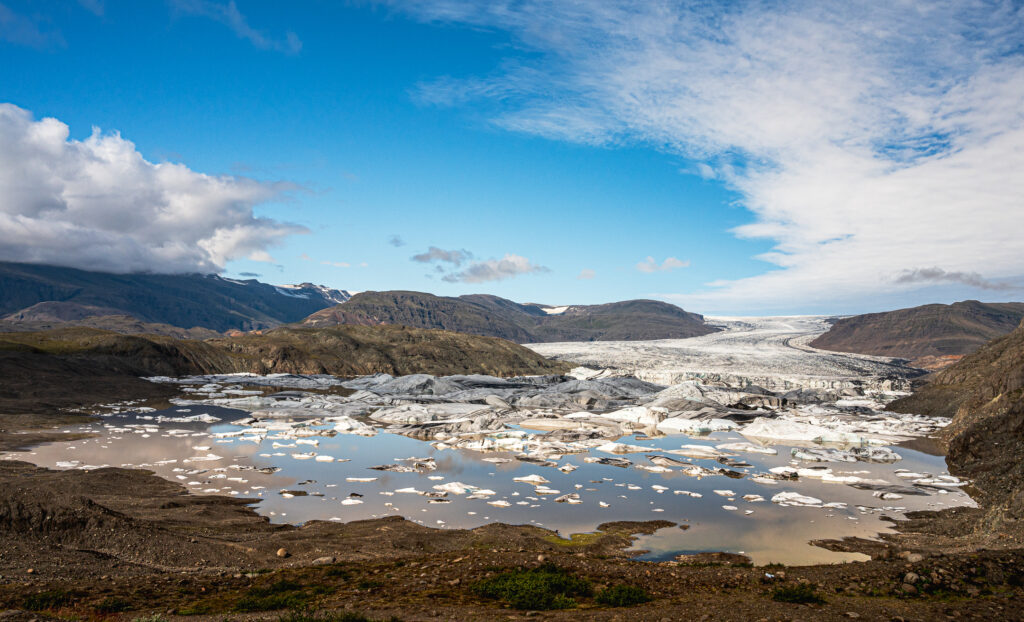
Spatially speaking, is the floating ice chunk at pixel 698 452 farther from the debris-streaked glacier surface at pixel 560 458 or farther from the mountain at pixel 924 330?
the mountain at pixel 924 330

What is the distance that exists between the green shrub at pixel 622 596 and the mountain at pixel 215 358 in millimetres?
51944

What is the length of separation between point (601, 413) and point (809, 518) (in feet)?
107

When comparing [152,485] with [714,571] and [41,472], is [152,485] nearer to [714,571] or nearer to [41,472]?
[41,472]

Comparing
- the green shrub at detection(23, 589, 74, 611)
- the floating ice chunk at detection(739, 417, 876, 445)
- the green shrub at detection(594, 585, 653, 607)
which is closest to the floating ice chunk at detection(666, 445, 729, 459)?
the floating ice chunk at detection(739, 417, 876, 445)

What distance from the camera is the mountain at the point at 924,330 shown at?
149000 millimetres

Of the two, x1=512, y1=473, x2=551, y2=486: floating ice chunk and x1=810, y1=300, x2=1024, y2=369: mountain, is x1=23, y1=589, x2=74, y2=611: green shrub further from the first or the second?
x1=810, y1=300, x2=1024, y2=369: mountain

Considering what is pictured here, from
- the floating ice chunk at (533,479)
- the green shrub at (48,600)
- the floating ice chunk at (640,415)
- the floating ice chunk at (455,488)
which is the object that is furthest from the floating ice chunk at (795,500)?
the floating ice chunk at (640,415)

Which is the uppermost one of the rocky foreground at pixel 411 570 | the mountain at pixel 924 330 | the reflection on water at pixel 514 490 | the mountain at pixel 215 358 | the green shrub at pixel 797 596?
the mountain at pixel 924 330

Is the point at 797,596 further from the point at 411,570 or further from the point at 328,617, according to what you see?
the point at 328,617

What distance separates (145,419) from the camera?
44.2 metres

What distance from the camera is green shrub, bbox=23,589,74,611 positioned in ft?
33.8

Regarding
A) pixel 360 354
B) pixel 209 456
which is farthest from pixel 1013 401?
pixel 360 354

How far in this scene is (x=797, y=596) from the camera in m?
10.6

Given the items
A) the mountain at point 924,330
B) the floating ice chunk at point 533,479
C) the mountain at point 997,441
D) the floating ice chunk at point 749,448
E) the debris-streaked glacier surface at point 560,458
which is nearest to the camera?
the mountain at point 997,441
